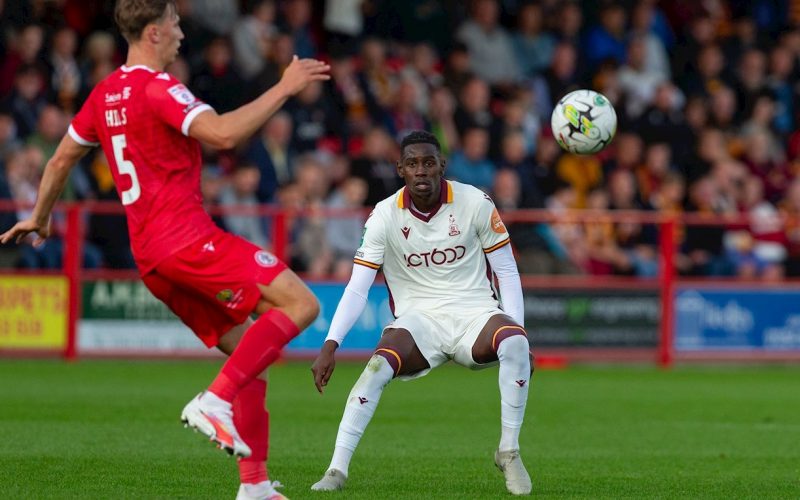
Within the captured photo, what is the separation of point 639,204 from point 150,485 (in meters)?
12.4

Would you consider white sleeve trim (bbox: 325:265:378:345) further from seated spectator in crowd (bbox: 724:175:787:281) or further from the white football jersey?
seated spectator in crowd (bbox: 724:175:787:281)

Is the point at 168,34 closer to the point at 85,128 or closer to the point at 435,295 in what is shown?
the point at 85,128

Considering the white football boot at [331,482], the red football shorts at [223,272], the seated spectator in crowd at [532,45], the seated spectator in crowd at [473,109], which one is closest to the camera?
the red football shorts at [223,272]

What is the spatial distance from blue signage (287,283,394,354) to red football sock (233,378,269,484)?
32.5 feet

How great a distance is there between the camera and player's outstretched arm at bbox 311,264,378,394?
24.5 ft

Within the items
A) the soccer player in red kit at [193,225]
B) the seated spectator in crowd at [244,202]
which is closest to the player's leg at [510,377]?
the soccer player in red kit at [193,225]

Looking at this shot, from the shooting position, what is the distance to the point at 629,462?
9.37m

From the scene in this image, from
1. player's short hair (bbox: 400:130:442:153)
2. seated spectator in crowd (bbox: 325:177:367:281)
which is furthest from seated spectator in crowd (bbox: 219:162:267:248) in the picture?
player's short hair (bbox: 400:130:442:153)

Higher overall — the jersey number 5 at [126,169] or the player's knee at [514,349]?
the jersey number 5 at [126,169]

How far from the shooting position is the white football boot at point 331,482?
769 cm

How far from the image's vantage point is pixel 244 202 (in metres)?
17.2

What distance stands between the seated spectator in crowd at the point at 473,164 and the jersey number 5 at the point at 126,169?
39.5 ft

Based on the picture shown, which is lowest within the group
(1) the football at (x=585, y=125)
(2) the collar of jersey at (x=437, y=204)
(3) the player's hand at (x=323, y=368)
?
(3) the player's hand at (x=323, y=368)

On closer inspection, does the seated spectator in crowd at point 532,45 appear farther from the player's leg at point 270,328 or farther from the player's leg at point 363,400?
the player's leg at point 270,328
